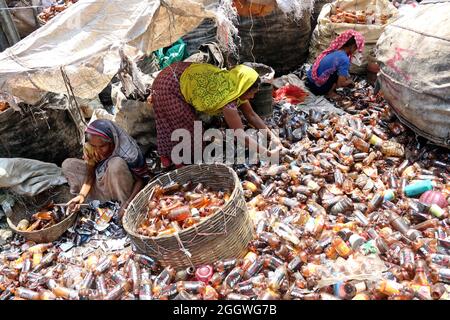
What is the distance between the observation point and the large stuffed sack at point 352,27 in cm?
558

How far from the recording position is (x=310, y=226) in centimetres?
321

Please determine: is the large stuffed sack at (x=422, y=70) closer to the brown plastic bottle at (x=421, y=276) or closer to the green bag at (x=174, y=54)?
the brown plastic bottle at (x=421, y=276)

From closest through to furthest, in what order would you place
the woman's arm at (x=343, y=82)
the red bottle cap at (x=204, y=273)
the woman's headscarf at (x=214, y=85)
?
the red bottle cap at (x=204, y=273) → the woman's headscarf at (x=214, y=85) → the woman's arm at (x=343, y=82)

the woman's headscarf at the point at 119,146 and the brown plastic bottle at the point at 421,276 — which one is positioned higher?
the woman's headscarf at the point at 119,146

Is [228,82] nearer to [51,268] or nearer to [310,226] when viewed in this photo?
[310,226]

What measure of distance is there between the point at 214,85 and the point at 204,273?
1843mm

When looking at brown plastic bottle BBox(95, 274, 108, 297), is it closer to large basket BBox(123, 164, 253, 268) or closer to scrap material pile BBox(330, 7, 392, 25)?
large basket BBox(123, 164, 253, 268)

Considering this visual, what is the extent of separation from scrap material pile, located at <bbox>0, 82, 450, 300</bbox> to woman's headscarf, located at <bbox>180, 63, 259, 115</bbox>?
2.50 feet

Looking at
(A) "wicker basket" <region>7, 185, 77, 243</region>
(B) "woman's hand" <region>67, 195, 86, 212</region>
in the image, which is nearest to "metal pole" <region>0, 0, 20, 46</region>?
(A) "wicker basket" <region>7, 185, 77, 243</region>

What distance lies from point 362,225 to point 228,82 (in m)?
1.81

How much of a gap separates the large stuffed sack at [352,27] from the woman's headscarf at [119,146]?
360 cm

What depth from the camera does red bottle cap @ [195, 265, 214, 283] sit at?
2854 millimetres

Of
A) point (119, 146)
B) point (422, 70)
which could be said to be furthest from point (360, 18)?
point (119, 146)

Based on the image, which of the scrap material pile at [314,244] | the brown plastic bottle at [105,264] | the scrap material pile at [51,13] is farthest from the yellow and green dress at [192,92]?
the scrap material pile at [51,13]
